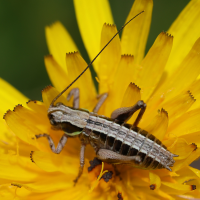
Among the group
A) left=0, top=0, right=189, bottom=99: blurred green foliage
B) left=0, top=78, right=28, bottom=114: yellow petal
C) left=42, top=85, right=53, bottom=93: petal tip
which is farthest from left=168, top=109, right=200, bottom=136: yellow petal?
left=0, top=0, right=189, bottom=99: blurred green foliage

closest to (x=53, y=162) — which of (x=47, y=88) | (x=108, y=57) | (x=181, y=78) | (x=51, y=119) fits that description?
(x=51, y=119)

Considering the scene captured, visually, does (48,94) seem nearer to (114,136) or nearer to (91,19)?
(114,136)

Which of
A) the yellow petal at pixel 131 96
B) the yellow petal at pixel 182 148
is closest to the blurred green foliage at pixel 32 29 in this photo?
the yellow petal at pixel 131 96

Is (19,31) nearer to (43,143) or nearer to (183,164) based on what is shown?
(43,143)

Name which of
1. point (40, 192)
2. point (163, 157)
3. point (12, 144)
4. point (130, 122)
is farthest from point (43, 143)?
point (163, 157)

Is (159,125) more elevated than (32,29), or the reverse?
(32,29)

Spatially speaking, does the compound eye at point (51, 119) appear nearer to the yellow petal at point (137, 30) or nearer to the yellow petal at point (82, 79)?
the yellow petal at point (82, 79)
